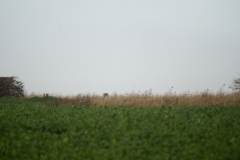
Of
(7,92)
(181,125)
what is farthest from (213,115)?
(7,92)

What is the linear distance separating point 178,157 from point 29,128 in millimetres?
6109

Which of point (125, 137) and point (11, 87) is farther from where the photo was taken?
point (11, 87)

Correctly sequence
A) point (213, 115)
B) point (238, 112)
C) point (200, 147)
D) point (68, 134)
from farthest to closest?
1. point (238, 112)
2. point (213, 115)
3. point (68, 134)
4. point (200, 147)

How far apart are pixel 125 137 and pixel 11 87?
2820cm

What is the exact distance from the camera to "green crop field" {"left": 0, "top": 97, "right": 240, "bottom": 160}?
22.4ft

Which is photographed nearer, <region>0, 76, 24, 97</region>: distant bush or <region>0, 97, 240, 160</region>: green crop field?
<region>0, 97, 240, 160</region>: green crop field

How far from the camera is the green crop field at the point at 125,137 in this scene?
6828mm

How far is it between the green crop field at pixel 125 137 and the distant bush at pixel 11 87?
22484 millimetres

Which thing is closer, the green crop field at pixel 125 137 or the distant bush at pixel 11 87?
the green crop field at pixel 125 137

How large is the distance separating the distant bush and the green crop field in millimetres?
22484

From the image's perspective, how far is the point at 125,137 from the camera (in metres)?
7.85

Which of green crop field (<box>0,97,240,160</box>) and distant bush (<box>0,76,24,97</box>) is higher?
distant bush (<box>0,76,24,97</box>)

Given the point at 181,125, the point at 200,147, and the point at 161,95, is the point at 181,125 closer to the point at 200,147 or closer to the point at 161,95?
the point at 200,147

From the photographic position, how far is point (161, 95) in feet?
61.9
